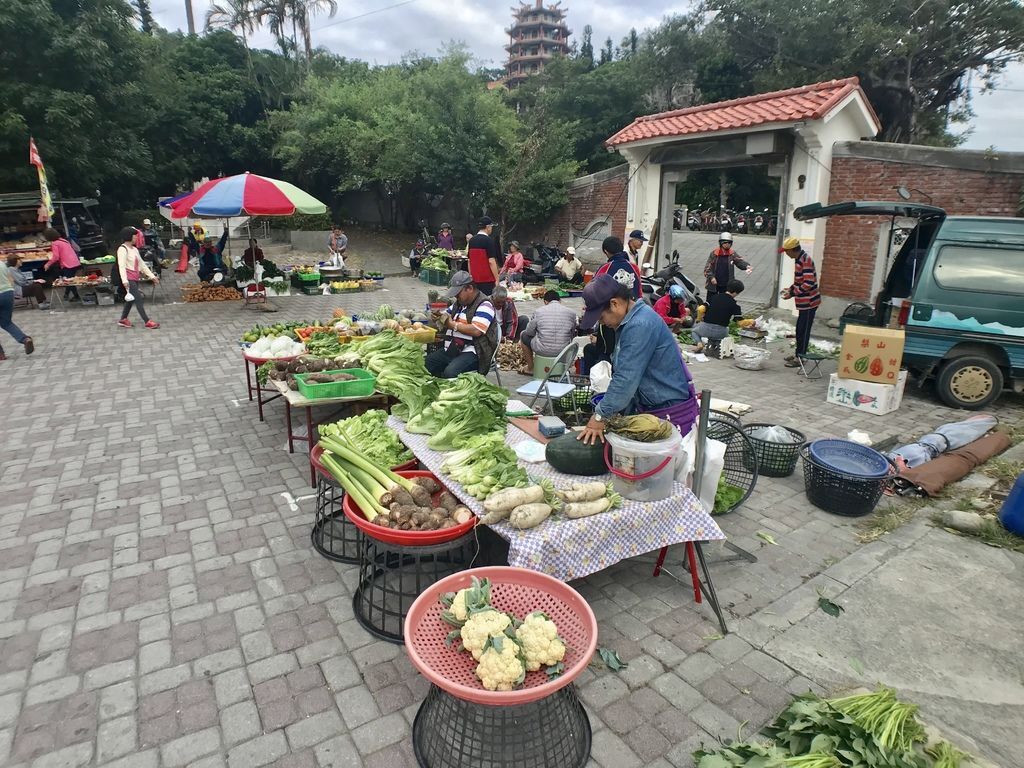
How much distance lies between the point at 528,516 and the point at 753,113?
12.4 meters

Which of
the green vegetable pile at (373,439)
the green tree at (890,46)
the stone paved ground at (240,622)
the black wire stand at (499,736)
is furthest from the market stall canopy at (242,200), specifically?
the green tree at (890,46)

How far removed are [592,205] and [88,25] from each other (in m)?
15.4

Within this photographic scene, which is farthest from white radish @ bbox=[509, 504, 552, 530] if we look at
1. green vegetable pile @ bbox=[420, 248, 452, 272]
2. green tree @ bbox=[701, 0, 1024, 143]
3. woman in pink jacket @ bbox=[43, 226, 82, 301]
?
green tree @ bbox=[701, 0, 1024, 143]

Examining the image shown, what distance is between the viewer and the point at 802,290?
8.91 m

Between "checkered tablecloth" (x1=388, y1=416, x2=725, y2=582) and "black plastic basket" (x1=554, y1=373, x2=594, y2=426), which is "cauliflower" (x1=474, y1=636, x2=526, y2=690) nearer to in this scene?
"checkered tablecloth" (x1=388, y1=416, x2=725, y2=582)

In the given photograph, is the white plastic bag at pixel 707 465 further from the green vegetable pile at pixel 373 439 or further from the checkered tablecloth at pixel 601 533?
the green vegetable pile at pixel 373 439

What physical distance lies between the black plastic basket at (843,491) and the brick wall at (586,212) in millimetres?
13089

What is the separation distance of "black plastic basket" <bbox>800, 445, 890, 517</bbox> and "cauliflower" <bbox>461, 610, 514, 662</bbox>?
11.7ft

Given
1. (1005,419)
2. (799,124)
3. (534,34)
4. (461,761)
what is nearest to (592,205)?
(799,124)

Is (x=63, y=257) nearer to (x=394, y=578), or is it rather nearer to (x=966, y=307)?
(x=394, y=578)

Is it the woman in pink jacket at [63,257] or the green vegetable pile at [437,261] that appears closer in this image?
the woman in pink jacket at [63,257]

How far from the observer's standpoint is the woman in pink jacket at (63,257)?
13.5 m

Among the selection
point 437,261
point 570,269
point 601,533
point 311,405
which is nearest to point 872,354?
point 601,533

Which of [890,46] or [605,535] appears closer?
[605,535]
